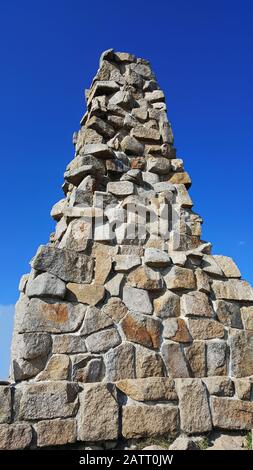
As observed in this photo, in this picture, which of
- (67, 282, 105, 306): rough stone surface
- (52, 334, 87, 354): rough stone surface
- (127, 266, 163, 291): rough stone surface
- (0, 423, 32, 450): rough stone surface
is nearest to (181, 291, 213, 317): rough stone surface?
(127, 266, 163, 291): rough stone surface

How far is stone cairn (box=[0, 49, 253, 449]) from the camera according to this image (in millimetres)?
3107

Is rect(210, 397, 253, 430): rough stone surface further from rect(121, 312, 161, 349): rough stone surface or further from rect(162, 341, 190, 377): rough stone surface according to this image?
rect(121, 312, 161, 349): rough stone surface

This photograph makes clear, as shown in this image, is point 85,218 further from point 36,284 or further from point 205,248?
point 205,248

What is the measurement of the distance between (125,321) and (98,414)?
0.79 meters

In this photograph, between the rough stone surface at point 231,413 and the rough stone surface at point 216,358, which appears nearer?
the rough stone surface at point 231,413

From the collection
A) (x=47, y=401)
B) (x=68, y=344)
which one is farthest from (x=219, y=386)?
(x=47, y=401)

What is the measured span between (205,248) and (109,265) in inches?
45.8

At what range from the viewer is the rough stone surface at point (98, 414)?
3.05 metres

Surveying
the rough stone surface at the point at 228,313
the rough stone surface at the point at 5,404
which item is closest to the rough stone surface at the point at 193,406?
the rough stone surface at the point at 228,313

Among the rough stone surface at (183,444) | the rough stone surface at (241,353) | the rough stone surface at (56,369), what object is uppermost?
the rough stone surface at (241,353)

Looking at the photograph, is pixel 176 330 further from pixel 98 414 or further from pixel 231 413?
pixel 98 414

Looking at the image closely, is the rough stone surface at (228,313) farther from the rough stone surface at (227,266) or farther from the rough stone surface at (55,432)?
the rough stone surface at (55,432)
